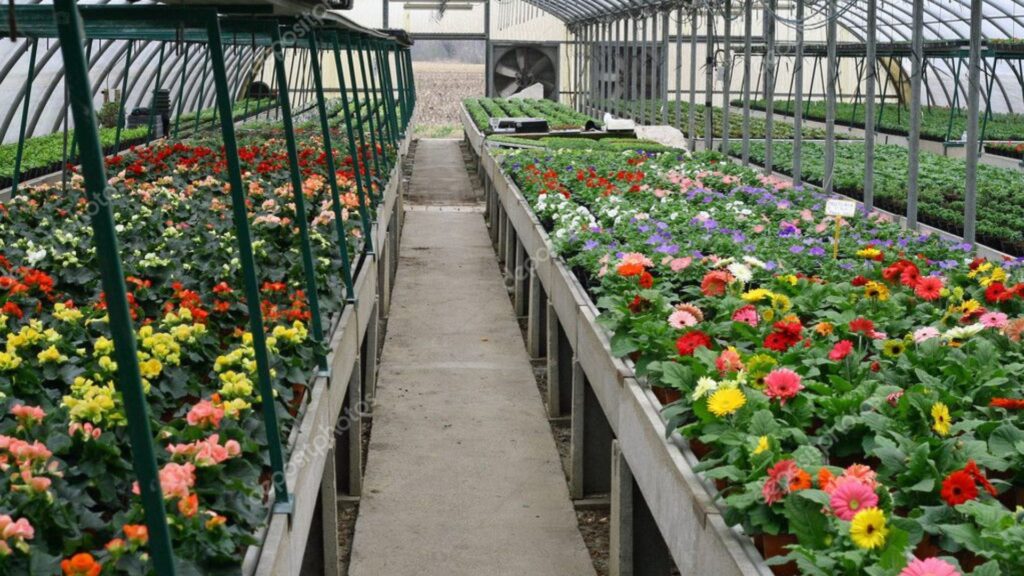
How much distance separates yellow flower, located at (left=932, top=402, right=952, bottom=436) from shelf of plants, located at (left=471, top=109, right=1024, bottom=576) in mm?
11

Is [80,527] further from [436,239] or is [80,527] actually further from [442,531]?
[436,239]

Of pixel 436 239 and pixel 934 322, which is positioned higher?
pixel 934 322

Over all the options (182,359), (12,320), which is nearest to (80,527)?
(182,359)

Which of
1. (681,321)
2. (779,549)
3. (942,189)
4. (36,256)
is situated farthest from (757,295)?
(942,189)

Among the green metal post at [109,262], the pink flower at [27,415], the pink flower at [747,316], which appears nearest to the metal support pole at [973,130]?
the pink flower at [747,316]

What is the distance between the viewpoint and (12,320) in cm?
450

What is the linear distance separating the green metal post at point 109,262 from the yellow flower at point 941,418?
6.27 feet

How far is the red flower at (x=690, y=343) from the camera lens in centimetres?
421

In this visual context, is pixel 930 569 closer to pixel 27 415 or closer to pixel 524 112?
pixel 27 415

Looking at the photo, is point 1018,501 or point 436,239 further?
point 436,239

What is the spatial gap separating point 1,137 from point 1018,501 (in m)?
13.0

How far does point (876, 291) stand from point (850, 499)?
229 centimetres

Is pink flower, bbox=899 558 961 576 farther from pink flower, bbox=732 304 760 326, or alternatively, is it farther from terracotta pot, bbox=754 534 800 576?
pink flower, bbox=732 304 760 326

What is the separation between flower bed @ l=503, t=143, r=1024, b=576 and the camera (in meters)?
2.77
